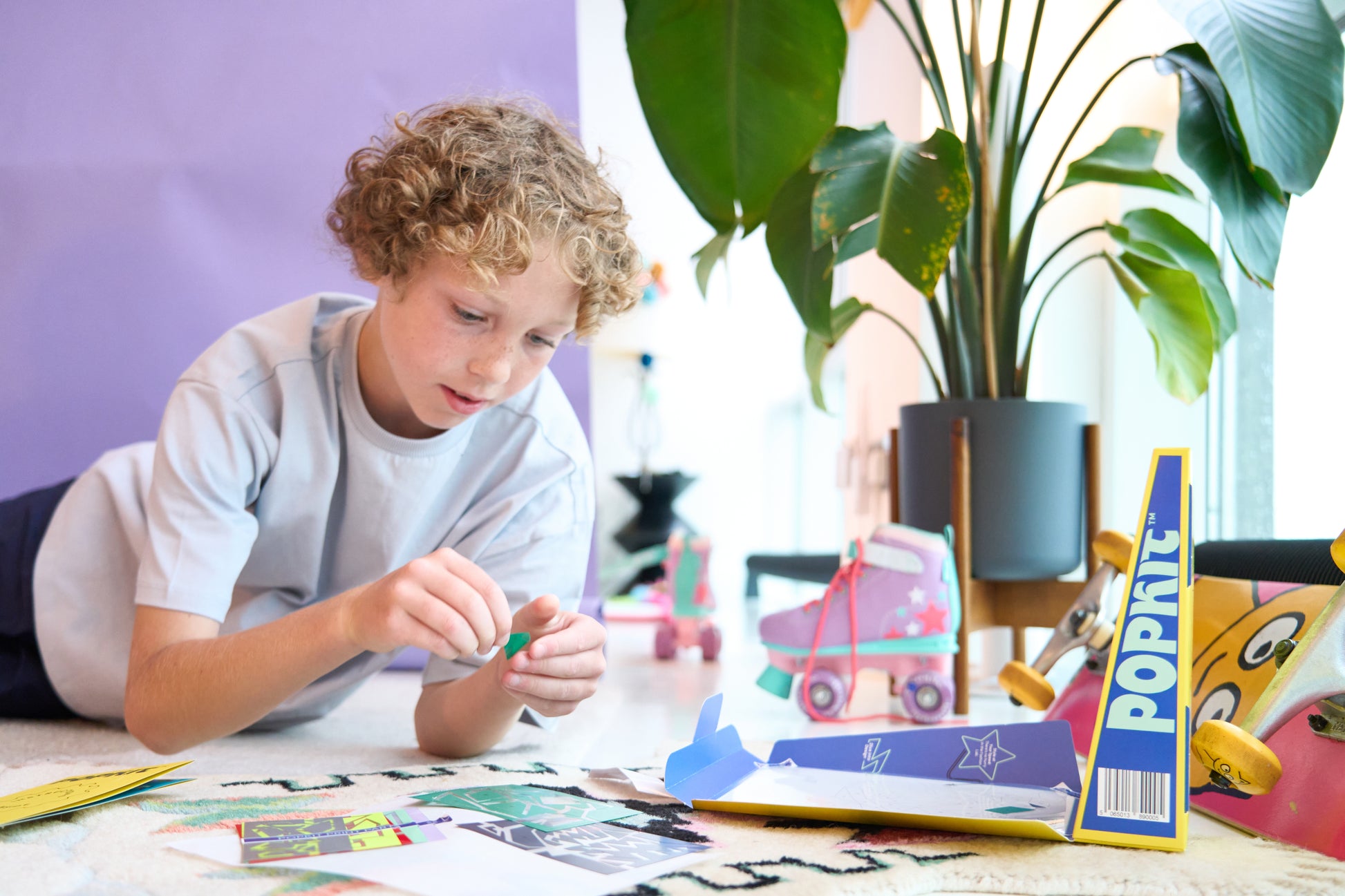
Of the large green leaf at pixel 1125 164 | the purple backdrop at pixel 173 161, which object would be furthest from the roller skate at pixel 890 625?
the purple backdrop at pixel 173 161

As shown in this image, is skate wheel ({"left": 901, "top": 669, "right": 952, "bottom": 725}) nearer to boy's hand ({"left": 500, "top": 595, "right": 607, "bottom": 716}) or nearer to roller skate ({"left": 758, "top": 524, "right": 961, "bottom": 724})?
roller skate ({"left": 758, "top": 524, "right": 961, "bottom": 724})

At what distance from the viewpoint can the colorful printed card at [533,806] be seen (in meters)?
0.58

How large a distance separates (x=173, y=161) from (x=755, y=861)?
1712 millimetres

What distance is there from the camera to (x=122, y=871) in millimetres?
492

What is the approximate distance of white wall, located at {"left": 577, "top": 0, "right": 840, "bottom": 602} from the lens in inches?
151

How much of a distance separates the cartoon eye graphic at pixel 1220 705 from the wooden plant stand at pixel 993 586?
386mm

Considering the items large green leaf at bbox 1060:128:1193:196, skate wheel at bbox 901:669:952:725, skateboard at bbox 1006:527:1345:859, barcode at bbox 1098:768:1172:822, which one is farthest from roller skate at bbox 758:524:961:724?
barcode at bbox 1098:768:1172:822

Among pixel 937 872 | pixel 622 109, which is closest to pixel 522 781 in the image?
pixel 937 872

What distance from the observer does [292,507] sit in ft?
3.08

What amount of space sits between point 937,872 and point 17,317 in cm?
178

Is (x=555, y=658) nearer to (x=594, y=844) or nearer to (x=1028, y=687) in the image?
(x=594, y=844)

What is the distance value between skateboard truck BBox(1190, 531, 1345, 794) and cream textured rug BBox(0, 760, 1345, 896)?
5 cm

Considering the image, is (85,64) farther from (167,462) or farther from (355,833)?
(355,833)

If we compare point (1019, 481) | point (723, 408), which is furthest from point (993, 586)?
point (723, 408)
